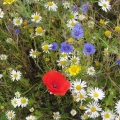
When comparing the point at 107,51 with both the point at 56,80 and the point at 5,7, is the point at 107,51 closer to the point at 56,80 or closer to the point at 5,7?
the point at 56,80

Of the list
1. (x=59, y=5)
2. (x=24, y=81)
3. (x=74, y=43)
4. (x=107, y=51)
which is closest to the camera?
(x=74, y=43)

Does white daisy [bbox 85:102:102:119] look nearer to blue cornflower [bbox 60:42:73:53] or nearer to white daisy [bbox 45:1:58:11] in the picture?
blue cornflower [bbox 60:42:73:53]

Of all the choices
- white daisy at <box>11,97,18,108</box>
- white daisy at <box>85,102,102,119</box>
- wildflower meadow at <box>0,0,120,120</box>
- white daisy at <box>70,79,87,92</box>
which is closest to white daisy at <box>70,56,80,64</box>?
wildflower meadow at <box>0,0,120,120</box>

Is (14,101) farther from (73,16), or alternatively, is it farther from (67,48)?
(73,16)

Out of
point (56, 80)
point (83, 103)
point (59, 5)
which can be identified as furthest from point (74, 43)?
point (59, 5)

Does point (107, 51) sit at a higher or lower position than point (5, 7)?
lower

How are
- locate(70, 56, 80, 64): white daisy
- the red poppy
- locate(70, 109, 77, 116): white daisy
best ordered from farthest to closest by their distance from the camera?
1. locate(70, 109, 77, 116): white daisy
2. locate(70, 56, 80, 64): white daisy
3. the red poppy

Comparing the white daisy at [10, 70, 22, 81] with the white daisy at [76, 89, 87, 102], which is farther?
the white daisy at [10, 70, 22, 81]

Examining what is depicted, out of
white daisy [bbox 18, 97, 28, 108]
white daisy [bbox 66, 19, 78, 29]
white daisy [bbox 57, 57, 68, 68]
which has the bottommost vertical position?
white daisy [bbox 18, 97, 28, 108]

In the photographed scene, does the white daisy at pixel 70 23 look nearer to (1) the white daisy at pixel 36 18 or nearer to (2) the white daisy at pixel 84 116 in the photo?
(1) the white daisy at pixel 36 18
